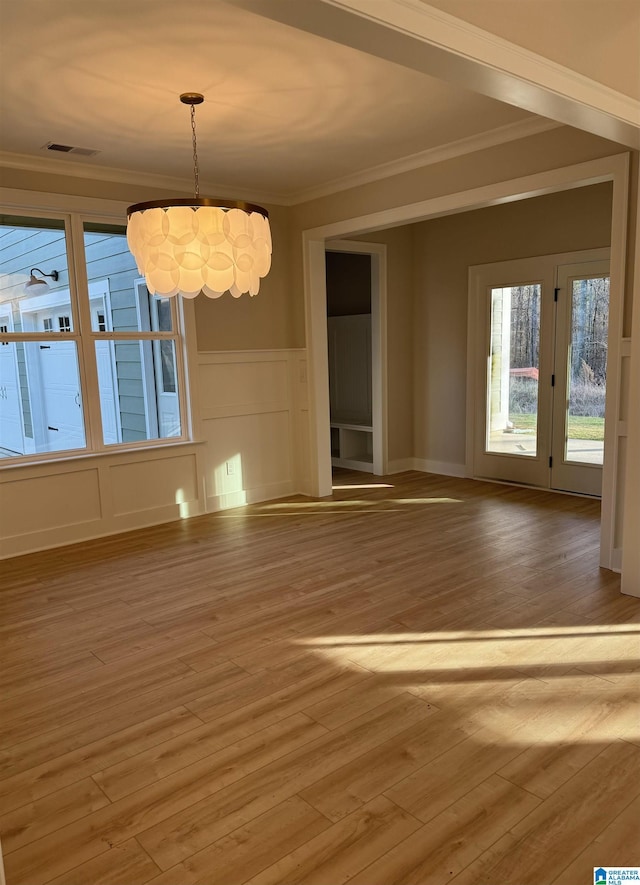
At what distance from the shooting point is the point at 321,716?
8.31 feet

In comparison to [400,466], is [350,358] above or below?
above

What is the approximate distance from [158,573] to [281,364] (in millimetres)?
2567

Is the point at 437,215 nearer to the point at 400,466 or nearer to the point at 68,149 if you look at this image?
the point at 68,149

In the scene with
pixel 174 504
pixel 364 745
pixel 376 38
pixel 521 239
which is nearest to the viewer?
pixel 376 38

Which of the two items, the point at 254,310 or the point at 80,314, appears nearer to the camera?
the point at 80,314

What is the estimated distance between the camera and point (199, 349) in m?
5.49

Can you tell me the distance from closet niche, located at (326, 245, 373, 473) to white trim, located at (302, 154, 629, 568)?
1230mm

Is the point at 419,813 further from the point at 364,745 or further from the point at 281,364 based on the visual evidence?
the point at 281,364

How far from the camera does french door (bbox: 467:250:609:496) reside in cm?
554

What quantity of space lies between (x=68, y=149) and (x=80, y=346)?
1.38 meters

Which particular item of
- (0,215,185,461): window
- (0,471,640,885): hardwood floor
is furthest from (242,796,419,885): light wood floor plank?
(0,215,185,461): window

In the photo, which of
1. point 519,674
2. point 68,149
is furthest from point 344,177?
point 519,674

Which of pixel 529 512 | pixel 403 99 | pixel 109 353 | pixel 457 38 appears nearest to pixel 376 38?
pixel 457 38

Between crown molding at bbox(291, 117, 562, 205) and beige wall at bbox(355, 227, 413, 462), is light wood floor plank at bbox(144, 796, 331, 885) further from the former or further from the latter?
beige wall at bbox(355, 227, 413, 462)
